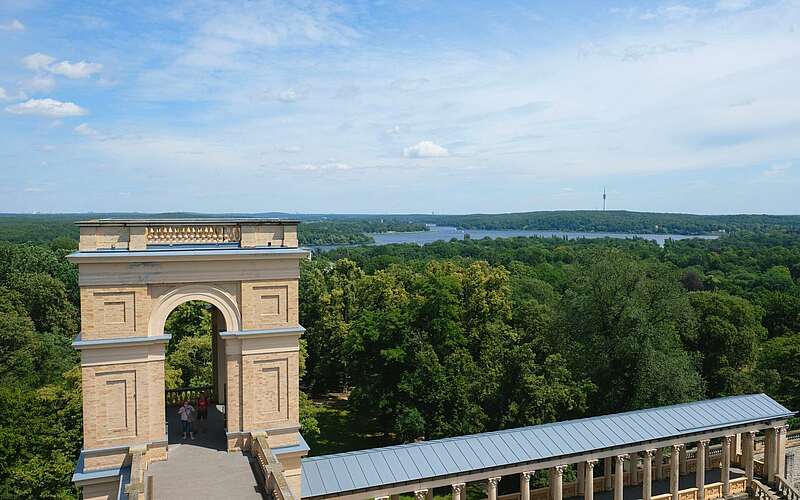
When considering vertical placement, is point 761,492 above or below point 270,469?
below

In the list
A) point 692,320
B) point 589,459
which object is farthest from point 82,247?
point 692,320

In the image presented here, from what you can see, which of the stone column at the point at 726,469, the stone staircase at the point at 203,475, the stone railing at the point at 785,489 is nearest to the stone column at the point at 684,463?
the stone column at the point at 726,469

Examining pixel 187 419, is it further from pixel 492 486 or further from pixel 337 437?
pixel 337 437

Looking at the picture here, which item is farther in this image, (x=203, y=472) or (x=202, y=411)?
(x=202, y=411)

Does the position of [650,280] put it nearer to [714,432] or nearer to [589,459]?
[714,432]

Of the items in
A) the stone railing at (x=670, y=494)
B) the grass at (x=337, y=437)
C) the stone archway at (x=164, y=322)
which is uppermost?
the stone archway at (x=164, y=322)

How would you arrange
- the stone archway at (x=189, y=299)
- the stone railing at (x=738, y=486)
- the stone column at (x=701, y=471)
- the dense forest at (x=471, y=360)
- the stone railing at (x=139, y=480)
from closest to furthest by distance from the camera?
1. the stone railing at (x=139, y=480)
2. the stone archway at (x=189, y=299)
3. the stone column at (x=701, y=471)
4. the stone railing at (x=738, y=486)
5. the dense forest at (x=471, y=360)

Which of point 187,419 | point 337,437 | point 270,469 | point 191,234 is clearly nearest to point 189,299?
point 191,234

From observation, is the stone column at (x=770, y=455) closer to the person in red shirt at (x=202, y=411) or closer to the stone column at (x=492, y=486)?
the stone column at (x=492, y=486)
